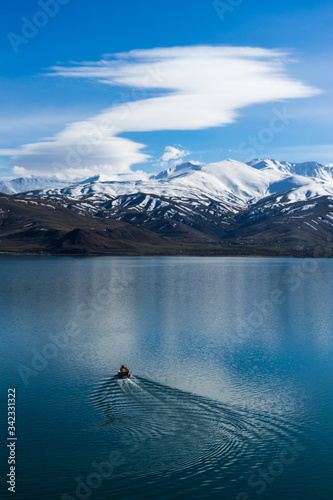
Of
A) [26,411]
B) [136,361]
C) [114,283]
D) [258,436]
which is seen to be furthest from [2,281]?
[258,436]

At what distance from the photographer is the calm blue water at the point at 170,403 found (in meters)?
26.0

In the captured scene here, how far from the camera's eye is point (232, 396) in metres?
38.4

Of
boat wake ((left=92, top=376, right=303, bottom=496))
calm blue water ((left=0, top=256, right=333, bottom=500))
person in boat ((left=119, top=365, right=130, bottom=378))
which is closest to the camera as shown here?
calm blue water ((left=0, top=256, right=333, bottom=500))

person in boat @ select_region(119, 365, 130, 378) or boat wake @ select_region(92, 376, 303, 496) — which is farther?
person in boat @ select_region(119, 365, 130, 378)

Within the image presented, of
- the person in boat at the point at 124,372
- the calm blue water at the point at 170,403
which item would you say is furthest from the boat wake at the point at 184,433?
the person in boat at the point at 124,372

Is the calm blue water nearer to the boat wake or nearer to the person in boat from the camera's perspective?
the boat wake

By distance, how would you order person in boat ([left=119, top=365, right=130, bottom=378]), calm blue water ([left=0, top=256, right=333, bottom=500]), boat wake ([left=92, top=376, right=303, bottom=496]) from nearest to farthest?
calm blue water ([left=0, top=256, right=333, bottom=500]) < boat wake ([left=92, top=376, right=303, bottom=496]) < person in boat ([left=119, top=365, right=130, bottom=378])

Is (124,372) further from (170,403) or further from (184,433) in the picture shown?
(184,433)

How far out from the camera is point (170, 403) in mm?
36656

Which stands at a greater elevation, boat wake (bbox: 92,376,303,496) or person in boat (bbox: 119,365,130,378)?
person in boat (bbox: 119,365,130,378)

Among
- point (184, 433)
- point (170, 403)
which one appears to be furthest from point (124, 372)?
point (184, 433)

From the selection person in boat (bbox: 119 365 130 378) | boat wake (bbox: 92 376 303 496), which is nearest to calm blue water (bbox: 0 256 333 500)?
boat wake (bbox: 92 376 303 496)

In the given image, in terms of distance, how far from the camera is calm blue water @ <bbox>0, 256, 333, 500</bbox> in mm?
25969

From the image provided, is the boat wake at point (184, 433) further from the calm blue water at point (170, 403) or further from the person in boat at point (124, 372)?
the person in boat at point (124, 372)
